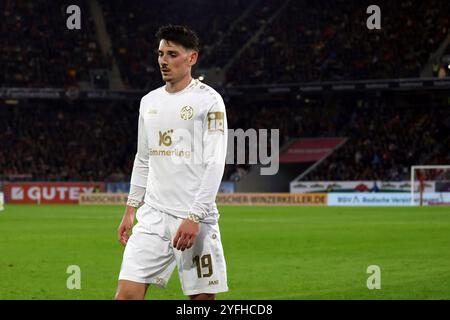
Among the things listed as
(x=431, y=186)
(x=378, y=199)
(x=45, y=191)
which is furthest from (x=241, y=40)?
(x=431, y=186)

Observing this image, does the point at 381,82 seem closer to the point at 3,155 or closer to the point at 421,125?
the point at 421,125

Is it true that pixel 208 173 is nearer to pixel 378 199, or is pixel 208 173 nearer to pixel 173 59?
pixel 173 59

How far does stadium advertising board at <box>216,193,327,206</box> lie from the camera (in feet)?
139

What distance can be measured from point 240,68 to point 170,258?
47.3 m

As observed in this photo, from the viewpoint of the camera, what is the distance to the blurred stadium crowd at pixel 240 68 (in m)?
47.2

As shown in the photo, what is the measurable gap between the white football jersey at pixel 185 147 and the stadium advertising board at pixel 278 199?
3590cm

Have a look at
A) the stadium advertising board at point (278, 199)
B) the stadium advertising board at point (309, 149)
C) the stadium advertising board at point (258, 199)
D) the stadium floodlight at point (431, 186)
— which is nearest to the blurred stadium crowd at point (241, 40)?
the stadium advertising board at point (309, 149)

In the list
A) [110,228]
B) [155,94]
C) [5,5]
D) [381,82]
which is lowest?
[110,228]

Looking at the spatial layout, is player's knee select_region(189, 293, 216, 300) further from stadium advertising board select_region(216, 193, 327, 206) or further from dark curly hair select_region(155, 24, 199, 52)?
stadium advertising board select_region(216, 193, 327, 206)

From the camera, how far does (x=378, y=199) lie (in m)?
41.0

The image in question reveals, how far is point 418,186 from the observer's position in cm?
4019

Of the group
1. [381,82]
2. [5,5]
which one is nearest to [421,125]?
[381,82]

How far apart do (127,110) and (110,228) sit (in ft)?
111

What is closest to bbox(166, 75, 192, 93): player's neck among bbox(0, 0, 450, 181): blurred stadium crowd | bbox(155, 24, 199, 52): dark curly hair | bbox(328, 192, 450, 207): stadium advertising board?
bbox(155, 24, 199, 52): dark curly hair
